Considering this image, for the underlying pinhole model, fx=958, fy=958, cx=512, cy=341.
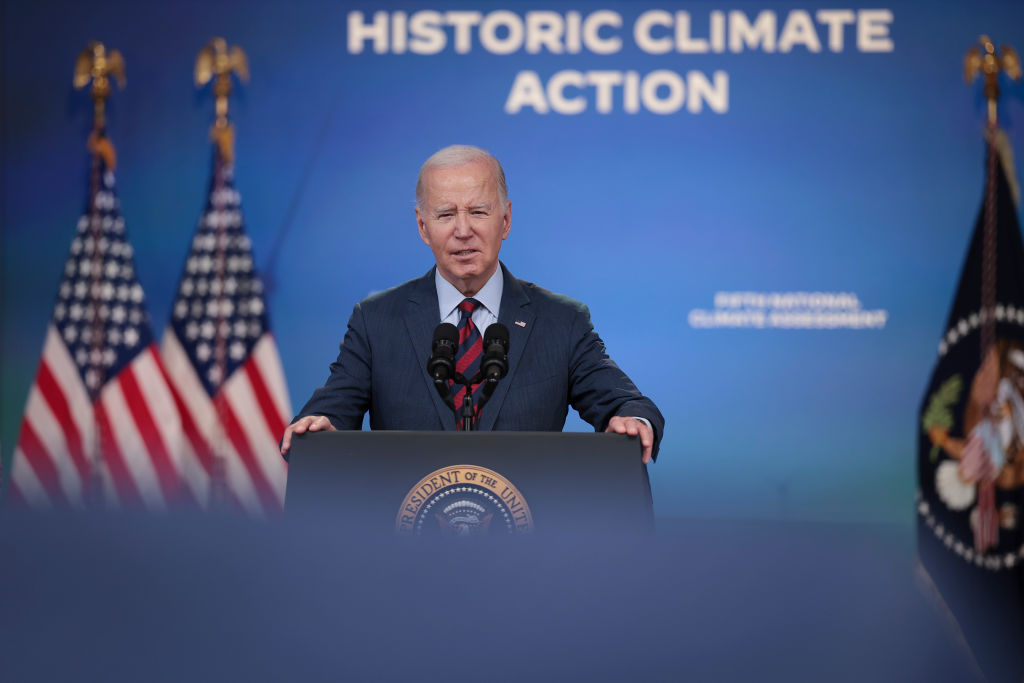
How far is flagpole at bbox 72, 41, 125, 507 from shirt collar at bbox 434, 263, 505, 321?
2883 millimetres

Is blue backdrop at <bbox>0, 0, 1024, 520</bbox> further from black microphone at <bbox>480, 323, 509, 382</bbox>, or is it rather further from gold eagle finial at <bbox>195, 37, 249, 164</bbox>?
black microphone at <bbox>480, 323, 509, 382</bbox>

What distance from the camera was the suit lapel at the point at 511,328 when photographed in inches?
83.0

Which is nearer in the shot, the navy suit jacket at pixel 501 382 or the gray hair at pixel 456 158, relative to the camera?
the navy suit jacket at pixel 501 382

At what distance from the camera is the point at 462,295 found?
7.55 ft

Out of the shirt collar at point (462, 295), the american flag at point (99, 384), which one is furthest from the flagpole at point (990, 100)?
the american flag at point (99, 384)

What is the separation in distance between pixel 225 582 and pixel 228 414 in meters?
4.26

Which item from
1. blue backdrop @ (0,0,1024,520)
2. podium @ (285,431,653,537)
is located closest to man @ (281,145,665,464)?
podium @ (285,431,653,537)

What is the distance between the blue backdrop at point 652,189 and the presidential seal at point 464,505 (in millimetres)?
3061

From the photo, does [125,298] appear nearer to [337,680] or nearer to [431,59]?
[431,59]

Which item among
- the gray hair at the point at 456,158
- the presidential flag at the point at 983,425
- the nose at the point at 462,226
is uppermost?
the gray hair at the point at 456,158

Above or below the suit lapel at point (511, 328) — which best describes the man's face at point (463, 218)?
above

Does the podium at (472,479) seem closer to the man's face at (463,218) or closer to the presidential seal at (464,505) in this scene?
the presidential seal at (464,505)

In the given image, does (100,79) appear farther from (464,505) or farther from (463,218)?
(464,505)

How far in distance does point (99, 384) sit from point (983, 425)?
4.02 meters
